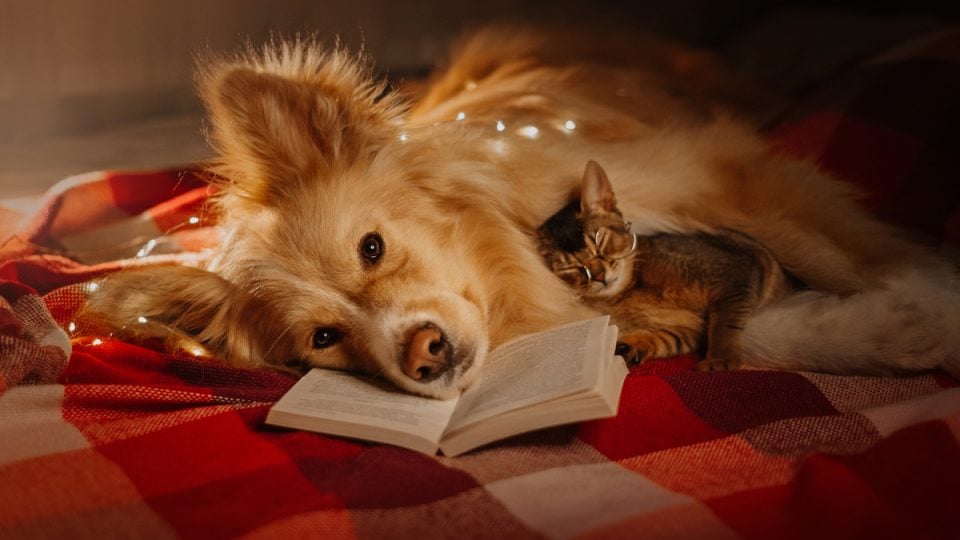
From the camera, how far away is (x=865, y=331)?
1.83 meters

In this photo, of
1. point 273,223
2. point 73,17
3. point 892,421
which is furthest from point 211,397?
point 73,17

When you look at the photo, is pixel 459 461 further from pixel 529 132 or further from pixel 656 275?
pixel 529 132

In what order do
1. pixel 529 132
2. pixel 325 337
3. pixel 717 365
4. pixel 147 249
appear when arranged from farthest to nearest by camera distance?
1. pixel 147 249
2. pixel 529 132
3. pixel 325 337
4. pixel 717 365

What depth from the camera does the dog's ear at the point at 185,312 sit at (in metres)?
1.92

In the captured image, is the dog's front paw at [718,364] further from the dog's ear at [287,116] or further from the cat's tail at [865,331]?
the dog's ear at [287,116]

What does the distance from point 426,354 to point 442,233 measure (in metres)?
0.40

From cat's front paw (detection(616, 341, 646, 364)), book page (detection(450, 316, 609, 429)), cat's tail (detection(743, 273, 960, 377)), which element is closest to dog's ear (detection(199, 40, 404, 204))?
book page (detection(450, 316, 609, 429))

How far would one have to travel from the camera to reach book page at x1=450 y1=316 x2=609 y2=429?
59.9 inches

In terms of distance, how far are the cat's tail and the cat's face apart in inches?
13.2

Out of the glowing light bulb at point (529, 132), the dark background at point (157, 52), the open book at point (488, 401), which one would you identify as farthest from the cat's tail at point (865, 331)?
the dark background at point (157, 52)

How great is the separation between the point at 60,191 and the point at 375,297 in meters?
1.14

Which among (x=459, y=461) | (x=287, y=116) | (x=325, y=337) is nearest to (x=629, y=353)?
(x=459, y=461)

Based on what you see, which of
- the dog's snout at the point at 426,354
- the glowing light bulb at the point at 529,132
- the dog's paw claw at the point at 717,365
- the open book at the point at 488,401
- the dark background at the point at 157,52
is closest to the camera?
the open book at the point at 488,401

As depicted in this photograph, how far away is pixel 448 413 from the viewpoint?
168 centimetres
